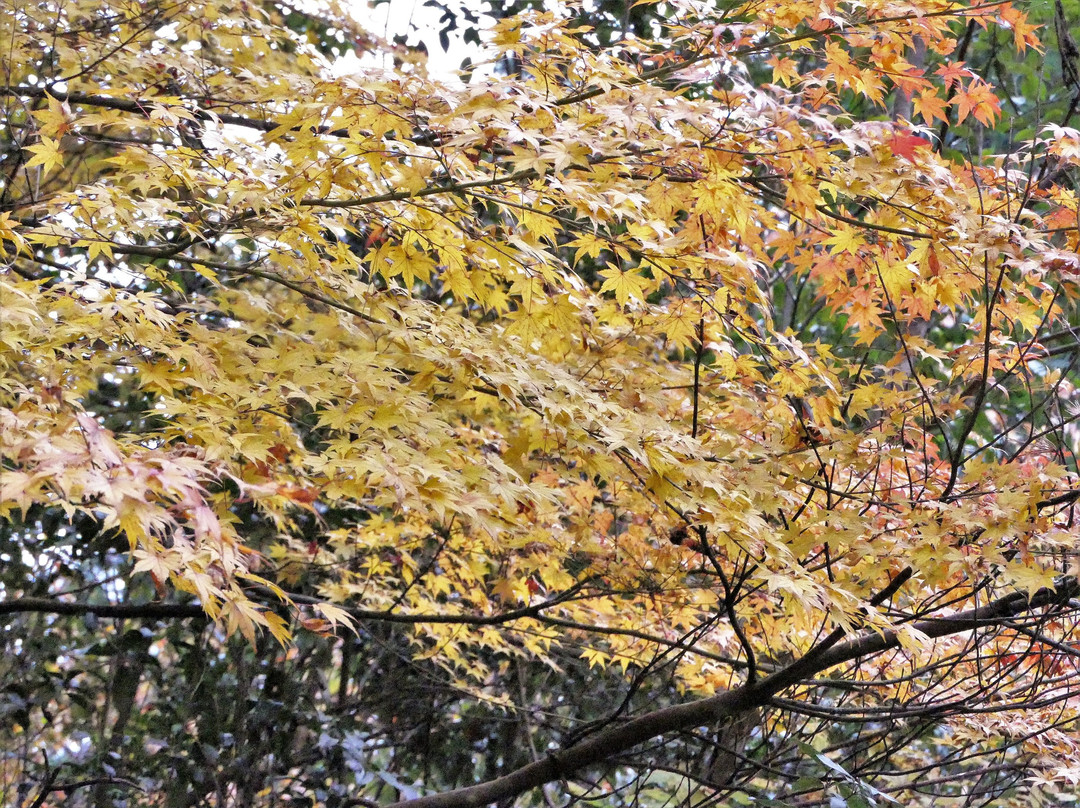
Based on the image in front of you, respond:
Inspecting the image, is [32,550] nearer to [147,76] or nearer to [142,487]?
[147,76]

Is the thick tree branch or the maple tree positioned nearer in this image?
the maple tree

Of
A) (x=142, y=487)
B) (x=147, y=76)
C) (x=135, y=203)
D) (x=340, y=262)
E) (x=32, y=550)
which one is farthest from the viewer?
(x=32, y=550)

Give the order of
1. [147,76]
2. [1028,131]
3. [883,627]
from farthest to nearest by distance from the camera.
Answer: [1028,131]
[147,76]
[883,627]

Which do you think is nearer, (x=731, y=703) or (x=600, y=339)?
(x=731, y=703)

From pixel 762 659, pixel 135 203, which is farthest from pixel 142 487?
pixel 762 659

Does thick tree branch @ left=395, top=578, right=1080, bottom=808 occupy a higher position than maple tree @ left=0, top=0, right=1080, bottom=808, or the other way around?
maple tree @ left=0, top=0, right=1080, bottom=808

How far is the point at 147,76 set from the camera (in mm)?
3924

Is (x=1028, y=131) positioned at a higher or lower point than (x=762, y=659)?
higher

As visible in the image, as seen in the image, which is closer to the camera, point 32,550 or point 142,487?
point 142,487

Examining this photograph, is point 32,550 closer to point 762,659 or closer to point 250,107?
point 250,107

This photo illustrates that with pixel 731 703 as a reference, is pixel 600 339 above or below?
above

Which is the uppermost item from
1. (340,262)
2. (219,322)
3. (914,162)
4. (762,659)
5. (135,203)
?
(914,162)

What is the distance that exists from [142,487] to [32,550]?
4.29 meters

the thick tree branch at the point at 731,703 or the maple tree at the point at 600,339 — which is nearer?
the maple tree at the point at 600,339
